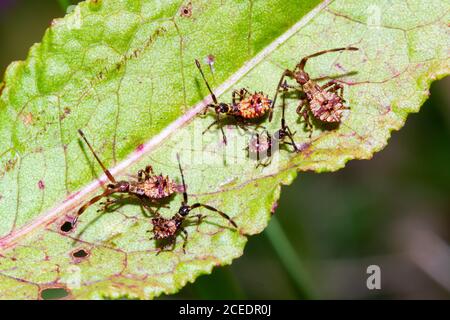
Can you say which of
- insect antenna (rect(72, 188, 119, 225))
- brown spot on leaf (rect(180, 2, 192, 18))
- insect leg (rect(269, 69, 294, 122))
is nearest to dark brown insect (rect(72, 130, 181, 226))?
insect antenna (rect(72, 188, 119, 225))

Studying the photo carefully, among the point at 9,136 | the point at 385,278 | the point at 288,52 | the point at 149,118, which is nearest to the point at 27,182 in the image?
the point at 9,136

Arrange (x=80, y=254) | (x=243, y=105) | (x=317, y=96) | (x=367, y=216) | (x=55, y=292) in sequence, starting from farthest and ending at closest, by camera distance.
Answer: (x=367, y=216) → (x=243, y=105) → (x=317, y=96) → (x=80, y=254) → (x=55, y=292)

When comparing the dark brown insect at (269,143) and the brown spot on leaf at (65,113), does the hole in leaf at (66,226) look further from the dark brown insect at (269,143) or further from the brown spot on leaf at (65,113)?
the dark brown insect at (269,143)

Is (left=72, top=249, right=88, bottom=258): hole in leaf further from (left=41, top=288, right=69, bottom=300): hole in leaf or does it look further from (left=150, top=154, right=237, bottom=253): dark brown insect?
(left=150, top=154, right=237, bottom=253): dark brown insect

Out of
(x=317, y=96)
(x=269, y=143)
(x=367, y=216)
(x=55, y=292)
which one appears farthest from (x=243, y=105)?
(x=367, y=216)

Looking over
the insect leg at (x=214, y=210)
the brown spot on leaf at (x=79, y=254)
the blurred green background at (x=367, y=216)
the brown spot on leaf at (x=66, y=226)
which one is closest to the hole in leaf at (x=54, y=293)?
the brown spot on leaf at (x=79, y=254)

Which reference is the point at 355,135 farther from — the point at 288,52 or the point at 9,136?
the point at 9,136

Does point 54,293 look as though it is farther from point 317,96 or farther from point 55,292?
point 317,96
